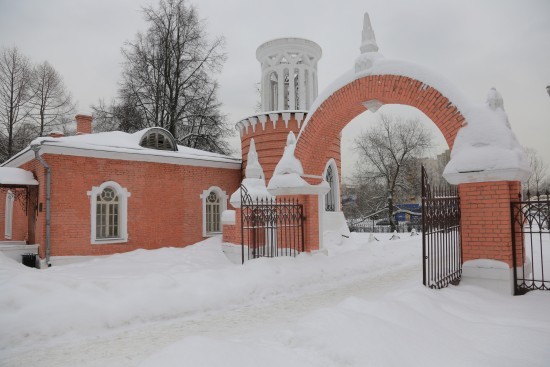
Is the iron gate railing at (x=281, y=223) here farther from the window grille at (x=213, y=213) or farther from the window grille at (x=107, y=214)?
the window grille at (x=107, y=214)

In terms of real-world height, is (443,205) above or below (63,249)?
above

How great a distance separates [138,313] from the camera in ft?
19.2

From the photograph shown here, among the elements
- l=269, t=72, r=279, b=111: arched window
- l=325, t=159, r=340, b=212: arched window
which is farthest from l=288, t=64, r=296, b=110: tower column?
l=325, t=159, r=340, b=212: arched window

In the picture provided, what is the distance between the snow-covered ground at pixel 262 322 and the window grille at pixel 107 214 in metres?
6.48

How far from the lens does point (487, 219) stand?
265 inches

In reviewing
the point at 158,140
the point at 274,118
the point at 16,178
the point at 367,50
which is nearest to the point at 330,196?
the point at 274,118

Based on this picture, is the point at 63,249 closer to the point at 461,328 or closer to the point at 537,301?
the point at 461,328

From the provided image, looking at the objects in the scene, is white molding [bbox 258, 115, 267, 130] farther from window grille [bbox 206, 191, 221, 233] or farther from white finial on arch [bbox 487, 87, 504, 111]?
white finial on arch [bbox 487, 87, 504, 111]

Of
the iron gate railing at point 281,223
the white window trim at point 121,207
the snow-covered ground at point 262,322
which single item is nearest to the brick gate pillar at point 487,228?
the snow-covered ground at point 262,322

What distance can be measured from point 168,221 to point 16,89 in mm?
16506

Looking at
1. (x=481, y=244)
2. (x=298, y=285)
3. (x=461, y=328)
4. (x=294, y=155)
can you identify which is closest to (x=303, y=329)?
(x=461, y=328)

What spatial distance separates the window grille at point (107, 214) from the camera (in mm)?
12742

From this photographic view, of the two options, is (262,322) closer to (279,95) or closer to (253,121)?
(253,121)

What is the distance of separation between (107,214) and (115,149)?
224 cm
